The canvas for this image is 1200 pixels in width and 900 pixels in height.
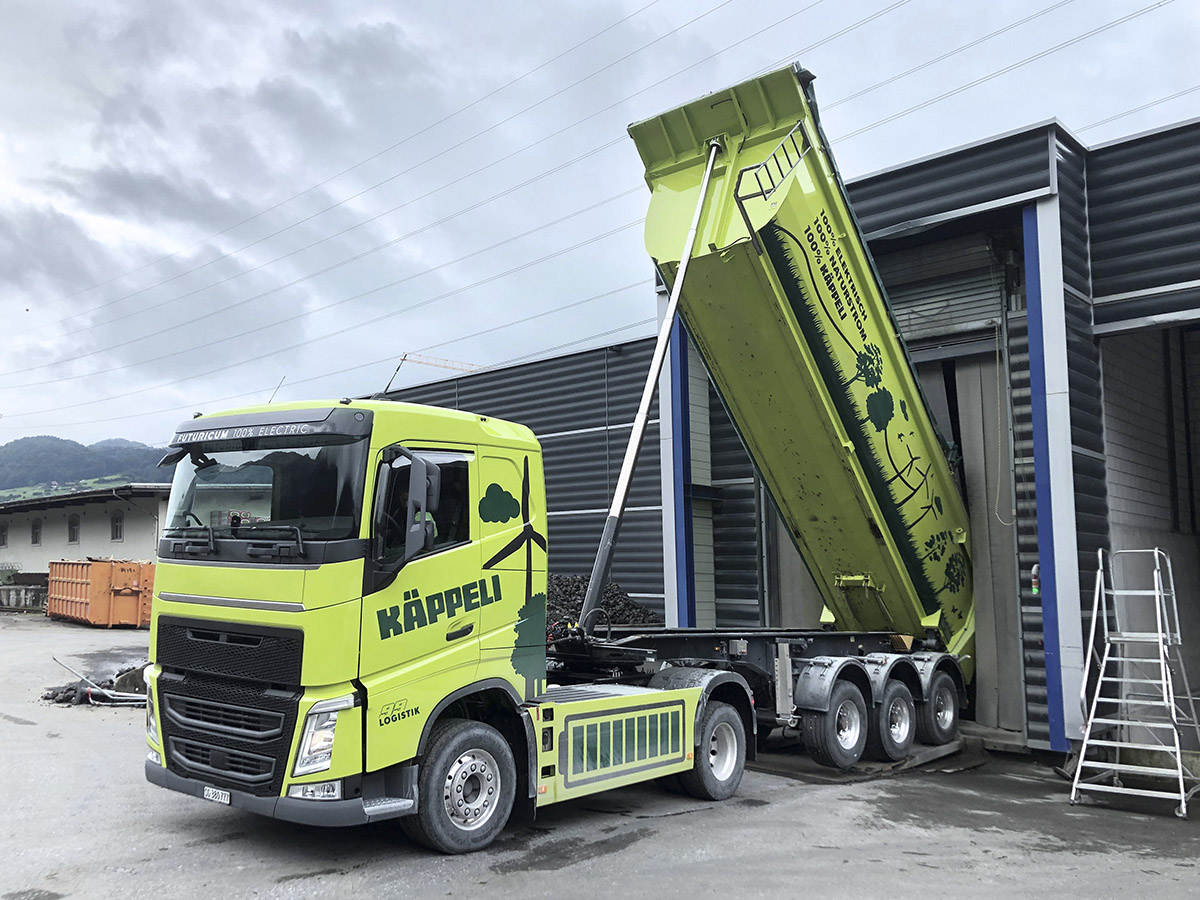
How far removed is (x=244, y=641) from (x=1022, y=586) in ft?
25.7

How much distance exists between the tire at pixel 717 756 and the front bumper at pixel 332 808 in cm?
278

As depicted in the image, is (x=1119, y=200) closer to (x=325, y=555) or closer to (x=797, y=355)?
(x=797, y=355)

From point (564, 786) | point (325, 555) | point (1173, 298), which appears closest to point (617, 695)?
point (564, 786)

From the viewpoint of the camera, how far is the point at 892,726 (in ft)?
32.8

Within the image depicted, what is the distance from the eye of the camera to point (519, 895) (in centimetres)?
554

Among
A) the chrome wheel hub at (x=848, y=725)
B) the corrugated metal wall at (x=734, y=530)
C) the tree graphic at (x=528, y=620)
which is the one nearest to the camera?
the tree graphic at (x=528, y=620)

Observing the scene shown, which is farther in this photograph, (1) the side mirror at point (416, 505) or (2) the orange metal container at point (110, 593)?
(2) the orange metal container at point (110, 593)

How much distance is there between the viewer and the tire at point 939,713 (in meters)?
10.4

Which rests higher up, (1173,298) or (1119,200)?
(1119,200)

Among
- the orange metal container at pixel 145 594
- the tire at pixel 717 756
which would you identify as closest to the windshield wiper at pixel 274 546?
the tire at pixel 717 756

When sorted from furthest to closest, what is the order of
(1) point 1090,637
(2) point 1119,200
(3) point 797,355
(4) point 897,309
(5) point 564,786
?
(4) point 897,309, (2) point 1119,200, (1) point 1090,637, (3) point 797,355, (5) point 564,786

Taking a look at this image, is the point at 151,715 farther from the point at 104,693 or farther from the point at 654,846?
the point at 104,693

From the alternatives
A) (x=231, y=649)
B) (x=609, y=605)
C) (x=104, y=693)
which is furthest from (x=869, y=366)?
(x=104, y=693)

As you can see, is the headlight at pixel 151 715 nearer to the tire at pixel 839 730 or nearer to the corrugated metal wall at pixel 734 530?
the tire at pixel 839 730
